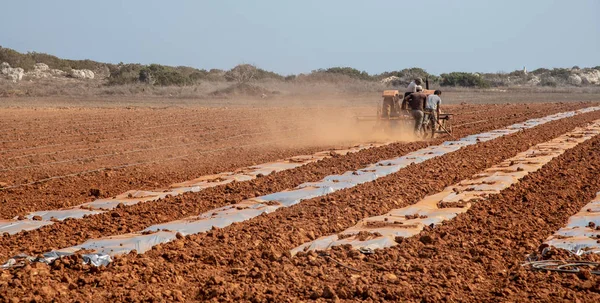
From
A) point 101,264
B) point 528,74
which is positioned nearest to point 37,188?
point 101,264

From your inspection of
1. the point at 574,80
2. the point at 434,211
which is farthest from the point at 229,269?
the point at 574,80

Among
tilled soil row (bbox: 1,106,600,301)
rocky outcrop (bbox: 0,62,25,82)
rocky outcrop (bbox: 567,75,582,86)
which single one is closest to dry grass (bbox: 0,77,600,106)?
rocky outcrop (bbox: 0,62,25,82)

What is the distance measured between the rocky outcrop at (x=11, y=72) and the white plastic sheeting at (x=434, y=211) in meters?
52.6

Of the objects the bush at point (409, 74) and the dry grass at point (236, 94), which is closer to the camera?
the dry grass at point (236, 94)

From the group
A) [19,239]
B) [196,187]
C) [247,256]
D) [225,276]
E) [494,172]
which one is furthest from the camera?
[494,172]

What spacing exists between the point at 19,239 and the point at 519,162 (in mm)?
10063

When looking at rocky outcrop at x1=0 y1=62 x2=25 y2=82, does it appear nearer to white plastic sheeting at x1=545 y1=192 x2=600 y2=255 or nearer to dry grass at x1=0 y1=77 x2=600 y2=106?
dry grass at x1=0 y1=77 x2=600 y2=106

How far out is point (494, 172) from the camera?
14.6 m

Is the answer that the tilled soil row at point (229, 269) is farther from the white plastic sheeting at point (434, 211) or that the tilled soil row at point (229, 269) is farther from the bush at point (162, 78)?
the bush at point (162, 78)

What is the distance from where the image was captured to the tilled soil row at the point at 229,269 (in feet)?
22.7

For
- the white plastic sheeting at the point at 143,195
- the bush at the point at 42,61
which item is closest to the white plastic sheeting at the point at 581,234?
the white plastic sheeting at the point at 143,195

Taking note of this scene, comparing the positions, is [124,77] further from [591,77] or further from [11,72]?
[591,77]

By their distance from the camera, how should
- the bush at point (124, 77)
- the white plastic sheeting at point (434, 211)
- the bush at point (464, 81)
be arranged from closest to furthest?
the white plastic sheeting at point (434, 211) < the bush at point (124, 77) < the bush at point (464, 81)

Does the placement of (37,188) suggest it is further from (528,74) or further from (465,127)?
(528,74)
